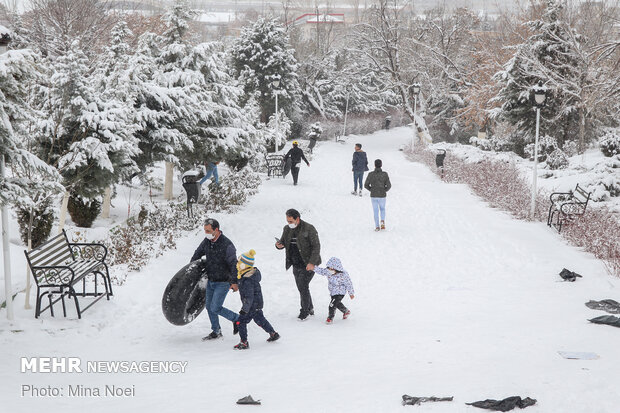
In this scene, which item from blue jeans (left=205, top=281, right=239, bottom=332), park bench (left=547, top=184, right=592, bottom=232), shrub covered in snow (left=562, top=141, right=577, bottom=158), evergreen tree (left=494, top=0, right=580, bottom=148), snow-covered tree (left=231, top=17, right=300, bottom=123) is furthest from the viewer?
snow-covered tree (left=231, top=17, right=300, bottom=123)

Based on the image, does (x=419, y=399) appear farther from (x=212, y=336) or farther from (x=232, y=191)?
(x=232, y=191)

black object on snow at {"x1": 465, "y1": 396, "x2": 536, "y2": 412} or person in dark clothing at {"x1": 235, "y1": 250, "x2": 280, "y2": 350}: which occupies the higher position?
person in dark clothing at {"x1": 235, "y1": 250, "x2": 280, "y2": 350}

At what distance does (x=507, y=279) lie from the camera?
9758 millimetres

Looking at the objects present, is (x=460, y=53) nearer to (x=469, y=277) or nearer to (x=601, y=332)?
(x=469, y=277)

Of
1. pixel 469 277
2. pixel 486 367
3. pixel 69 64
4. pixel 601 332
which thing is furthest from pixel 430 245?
pixel 69 64

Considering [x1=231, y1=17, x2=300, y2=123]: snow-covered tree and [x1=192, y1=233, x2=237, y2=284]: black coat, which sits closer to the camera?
[x1=192, y1=233, x2=237, y2=284]: black coat

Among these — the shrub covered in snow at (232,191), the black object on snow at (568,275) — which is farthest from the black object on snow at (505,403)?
the shrub covered in snow at (232,191)

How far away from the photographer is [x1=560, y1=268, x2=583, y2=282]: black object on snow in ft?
31.0

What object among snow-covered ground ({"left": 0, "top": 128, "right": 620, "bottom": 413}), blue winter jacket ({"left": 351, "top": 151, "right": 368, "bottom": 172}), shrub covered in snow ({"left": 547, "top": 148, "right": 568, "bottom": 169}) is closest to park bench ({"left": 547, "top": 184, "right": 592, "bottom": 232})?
snow-covered ground ({"left": 0, "top": 128, "right": 620, "bottom": 413})

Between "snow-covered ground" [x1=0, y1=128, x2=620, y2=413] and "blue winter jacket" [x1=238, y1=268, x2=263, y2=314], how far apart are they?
21.5 inches

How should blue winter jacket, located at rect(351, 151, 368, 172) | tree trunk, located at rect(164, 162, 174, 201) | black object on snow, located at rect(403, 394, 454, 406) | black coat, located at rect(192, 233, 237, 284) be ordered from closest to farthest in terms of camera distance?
black object on snow, located at rect(403, 394, 454, 406)
black coat, located at rect(192, 233, 237, 284)
tree trunk, located at rect(164, 162, 174, 201)
blue winter jacket, located at rect(351, 151, 368, 172)

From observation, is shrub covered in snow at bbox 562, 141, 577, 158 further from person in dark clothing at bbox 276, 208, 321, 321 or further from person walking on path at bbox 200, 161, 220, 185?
person in dark clothing at bbox 276, 208, 321, 321

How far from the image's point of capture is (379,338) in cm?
706

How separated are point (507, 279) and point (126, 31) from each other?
12432 millimetres
